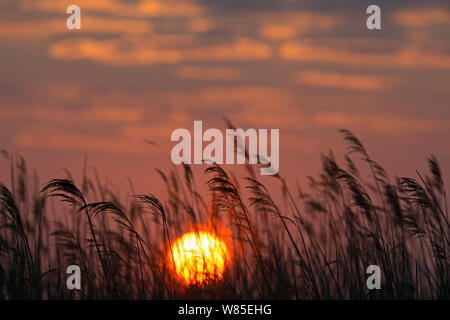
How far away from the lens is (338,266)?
5773 mm

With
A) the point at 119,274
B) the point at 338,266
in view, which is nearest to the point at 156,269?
the point at 119,274

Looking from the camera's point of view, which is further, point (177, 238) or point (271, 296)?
point (177, 238)

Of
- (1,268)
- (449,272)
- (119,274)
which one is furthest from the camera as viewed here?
(119,274)
